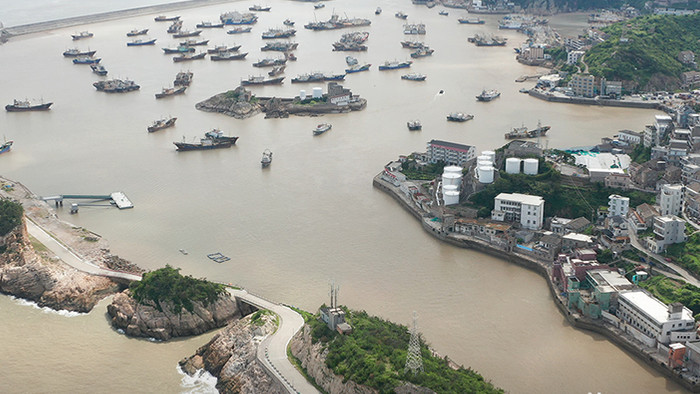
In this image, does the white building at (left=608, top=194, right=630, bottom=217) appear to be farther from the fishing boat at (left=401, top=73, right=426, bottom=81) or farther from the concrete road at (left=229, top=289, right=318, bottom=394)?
the fishing boat at (left=401, top=73, right=426, bottom=81)

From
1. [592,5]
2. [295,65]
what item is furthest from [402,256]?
[592,5]

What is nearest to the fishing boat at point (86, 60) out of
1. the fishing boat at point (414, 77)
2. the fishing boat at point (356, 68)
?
the fishing boat at point (356, 68)

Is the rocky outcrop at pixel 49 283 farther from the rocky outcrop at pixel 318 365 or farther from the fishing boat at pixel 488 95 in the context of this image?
the fishing boat at pixel 488 95

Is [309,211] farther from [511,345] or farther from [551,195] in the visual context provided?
[511,345]

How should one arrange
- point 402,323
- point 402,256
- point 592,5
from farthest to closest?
point 592,5, point 402,256, point 402,323

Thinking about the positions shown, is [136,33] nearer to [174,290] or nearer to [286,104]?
[286,104]

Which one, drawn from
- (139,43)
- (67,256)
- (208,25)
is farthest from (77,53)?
(67,256)

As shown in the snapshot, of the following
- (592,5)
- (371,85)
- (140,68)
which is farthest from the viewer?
(592,5)
